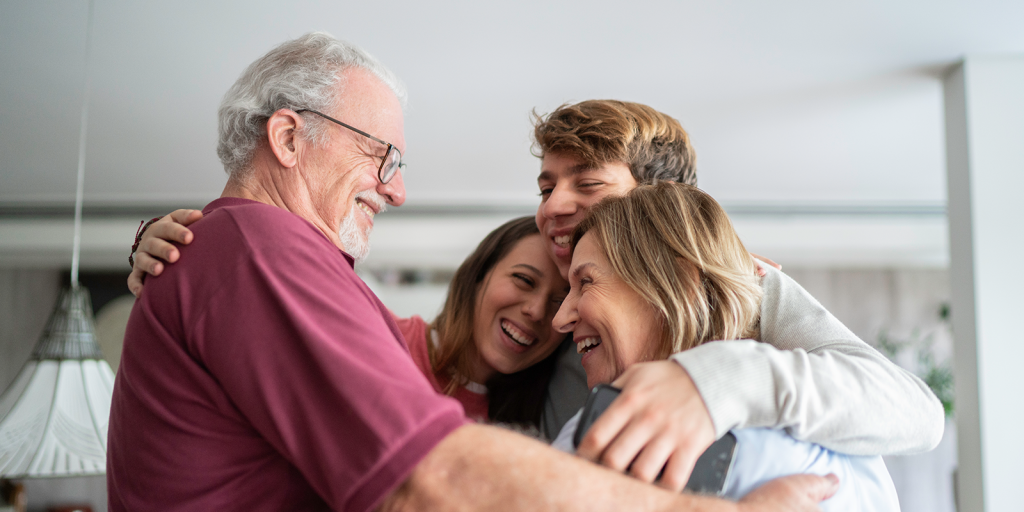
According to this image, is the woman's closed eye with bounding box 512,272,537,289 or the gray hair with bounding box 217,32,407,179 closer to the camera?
the gray hair with bounding box 217,32,407,179

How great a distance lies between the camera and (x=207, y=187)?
5453 mm

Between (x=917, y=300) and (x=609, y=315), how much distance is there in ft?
24.1

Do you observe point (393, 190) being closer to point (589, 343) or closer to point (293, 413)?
point (589, 343)

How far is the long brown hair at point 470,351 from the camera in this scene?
2.11 meters

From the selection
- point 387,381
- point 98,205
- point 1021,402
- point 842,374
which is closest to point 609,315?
point 842,374

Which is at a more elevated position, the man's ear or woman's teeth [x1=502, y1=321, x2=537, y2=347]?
the man's ear

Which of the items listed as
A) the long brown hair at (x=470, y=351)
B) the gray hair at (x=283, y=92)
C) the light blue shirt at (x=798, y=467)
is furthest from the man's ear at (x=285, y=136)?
the long brown hair at (x=470, y=351)

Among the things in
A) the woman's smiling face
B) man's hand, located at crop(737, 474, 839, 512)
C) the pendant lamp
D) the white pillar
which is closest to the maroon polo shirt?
man's hand, located at crop(737, 474, 839, 512)

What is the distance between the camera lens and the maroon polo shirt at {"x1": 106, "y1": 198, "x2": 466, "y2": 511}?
2.49 ft

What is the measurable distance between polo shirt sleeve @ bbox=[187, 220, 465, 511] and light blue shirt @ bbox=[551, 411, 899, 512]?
0.28 meters

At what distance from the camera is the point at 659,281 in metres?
1.21

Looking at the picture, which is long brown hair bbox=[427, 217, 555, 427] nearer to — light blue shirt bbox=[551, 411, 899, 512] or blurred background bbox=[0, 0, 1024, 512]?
blurred background bbox=[0, 0, 1024, 512]

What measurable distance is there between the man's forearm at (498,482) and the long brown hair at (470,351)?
1.29 meters

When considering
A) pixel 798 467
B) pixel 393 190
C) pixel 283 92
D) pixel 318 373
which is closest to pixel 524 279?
pixel 393 190
